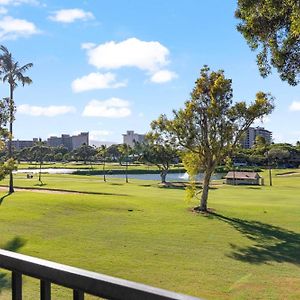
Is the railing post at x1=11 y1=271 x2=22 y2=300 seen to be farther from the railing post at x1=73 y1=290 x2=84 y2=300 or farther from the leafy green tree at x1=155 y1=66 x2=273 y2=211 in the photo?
the leafy green tree at x1=155 y1=66 x2=273 y2=211

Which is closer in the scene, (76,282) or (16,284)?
(76,282)

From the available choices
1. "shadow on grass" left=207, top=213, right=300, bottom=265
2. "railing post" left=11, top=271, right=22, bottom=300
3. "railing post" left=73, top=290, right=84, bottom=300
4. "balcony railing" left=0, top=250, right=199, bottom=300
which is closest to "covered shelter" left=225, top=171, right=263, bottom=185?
"shadow on grass" left=207, top=213, right=300, bottom=265

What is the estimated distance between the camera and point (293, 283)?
46.6 feet

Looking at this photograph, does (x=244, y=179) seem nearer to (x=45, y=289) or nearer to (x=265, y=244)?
(x=265, y=244)

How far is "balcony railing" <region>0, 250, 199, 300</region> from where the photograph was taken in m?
2.24

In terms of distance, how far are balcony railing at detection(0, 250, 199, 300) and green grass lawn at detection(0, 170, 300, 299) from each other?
25.4ft

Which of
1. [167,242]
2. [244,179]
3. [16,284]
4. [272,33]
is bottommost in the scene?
[244,179]

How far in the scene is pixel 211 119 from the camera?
2898 centimetres

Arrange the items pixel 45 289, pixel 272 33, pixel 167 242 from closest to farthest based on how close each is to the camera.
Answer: pixel 45 289
pixel 272 33
pixel 167 242

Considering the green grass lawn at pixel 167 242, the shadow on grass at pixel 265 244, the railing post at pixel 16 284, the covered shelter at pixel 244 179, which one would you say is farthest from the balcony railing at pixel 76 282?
the covered shelter at pixel 244 179

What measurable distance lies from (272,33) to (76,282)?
35.1ft

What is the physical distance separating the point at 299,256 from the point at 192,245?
4390mm

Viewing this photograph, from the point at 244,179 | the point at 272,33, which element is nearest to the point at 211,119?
the point at 272,33

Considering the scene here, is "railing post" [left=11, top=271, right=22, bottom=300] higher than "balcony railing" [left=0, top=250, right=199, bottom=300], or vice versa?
"balcony railing" [left=0, top=250, right=199, bottom=300]
